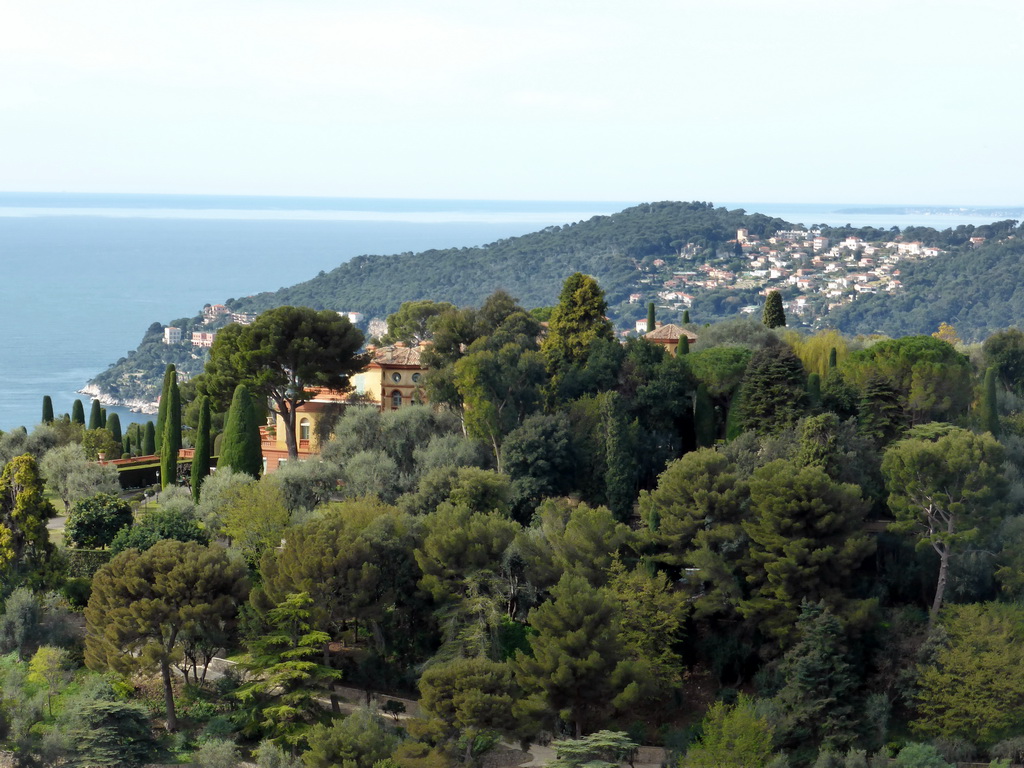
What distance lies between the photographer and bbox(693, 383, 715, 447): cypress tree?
3444 centimetres

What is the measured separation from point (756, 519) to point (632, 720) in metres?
5.14

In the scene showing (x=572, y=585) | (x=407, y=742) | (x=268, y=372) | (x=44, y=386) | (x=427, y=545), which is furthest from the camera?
(x=44, y=386)

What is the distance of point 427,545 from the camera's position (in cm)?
2859

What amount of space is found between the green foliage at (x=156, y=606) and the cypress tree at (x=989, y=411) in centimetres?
1855

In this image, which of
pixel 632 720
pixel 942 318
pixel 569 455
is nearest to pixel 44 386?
pixel 942 318

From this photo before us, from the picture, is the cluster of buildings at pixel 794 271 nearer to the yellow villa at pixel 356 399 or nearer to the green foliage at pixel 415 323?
the green foliage at pixel 415 323

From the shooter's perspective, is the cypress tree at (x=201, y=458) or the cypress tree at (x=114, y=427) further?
the cypress tree at (x=114, y=427)

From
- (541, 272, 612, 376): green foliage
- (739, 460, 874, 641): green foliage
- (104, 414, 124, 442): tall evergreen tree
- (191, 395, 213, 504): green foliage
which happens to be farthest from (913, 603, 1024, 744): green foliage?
(104, 414, 124, 442): tall evergreen tree

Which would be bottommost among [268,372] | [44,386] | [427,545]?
[44,386]

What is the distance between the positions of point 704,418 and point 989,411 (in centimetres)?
701

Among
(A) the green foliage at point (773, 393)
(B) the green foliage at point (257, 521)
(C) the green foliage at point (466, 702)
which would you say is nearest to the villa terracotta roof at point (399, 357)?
(B) the green foliage at point (257, 521)

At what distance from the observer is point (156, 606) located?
26.8 metres

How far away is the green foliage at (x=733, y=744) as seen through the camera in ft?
81.8

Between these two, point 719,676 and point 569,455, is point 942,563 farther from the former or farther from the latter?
point 569,455
